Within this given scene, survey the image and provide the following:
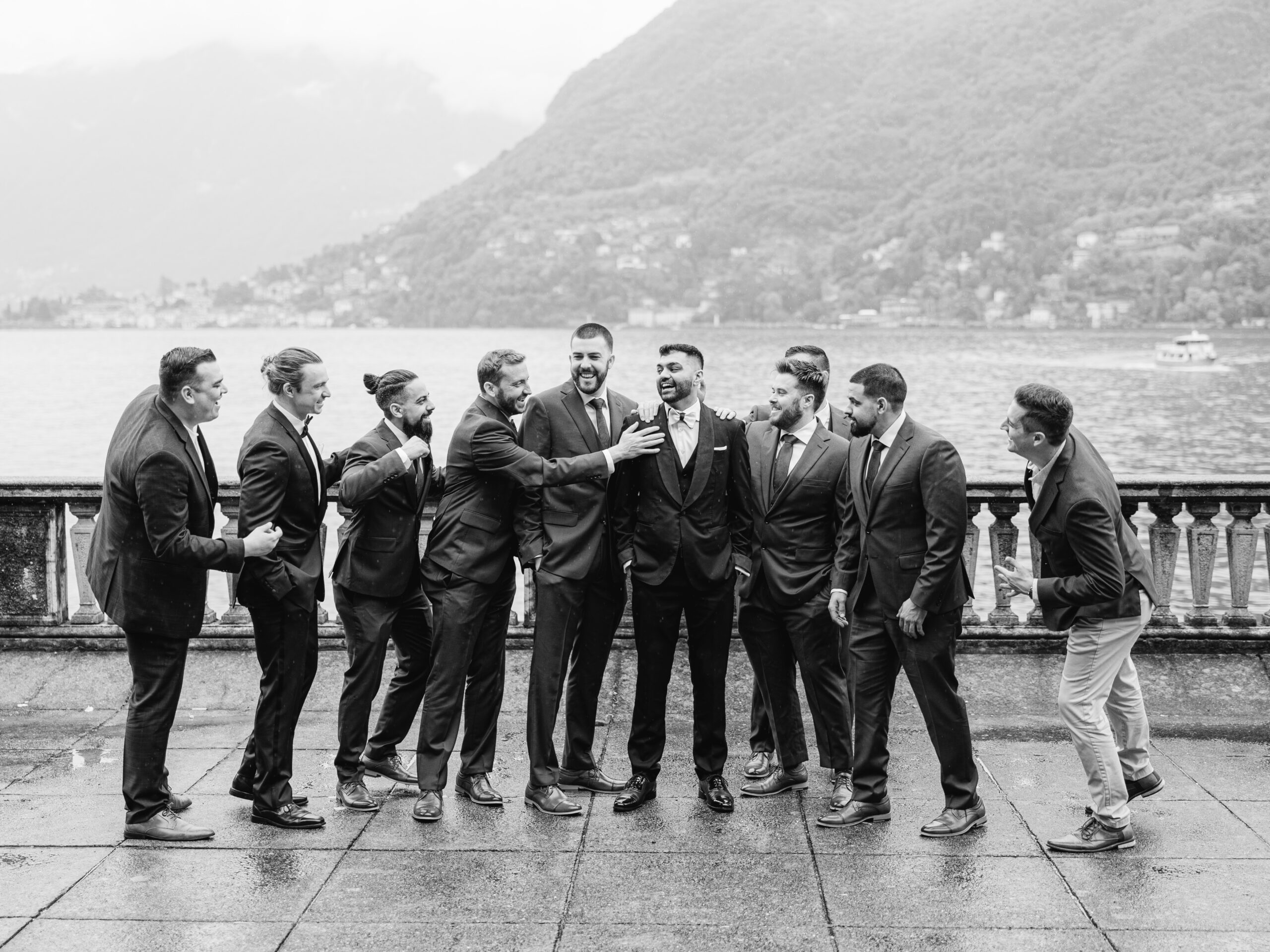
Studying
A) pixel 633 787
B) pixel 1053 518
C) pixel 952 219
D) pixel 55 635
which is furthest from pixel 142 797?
pixel 952 219

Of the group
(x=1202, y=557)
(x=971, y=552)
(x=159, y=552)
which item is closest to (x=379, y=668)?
(x=159, y=552)

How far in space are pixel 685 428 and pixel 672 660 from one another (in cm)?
112

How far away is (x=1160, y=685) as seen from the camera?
756 centimetres

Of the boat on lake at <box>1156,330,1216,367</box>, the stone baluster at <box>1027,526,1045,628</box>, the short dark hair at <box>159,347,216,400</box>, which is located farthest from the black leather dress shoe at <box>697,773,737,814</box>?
the boat on lake at <box>1156,330,1216,367</box>

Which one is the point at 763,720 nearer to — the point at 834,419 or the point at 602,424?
the point at 834,419

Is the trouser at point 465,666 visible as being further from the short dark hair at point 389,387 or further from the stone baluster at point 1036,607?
the stone baluster at point 1036,607

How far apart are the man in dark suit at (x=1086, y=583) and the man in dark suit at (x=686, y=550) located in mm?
1274

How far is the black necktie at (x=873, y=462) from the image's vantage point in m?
5.94

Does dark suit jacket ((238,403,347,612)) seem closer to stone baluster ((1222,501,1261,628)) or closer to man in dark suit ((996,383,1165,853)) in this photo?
man in dark suit ((996,383,1165,853))

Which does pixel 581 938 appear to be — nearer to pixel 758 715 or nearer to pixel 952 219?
pixel 758 715

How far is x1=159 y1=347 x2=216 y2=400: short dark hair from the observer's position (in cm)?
561

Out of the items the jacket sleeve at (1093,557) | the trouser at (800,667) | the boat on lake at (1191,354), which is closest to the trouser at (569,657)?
the trouser at (800,667)

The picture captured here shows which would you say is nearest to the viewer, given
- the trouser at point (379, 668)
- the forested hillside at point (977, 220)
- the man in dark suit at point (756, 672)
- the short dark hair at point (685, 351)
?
the short dark hair at point (685, 351)

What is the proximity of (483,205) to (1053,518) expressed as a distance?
198m
